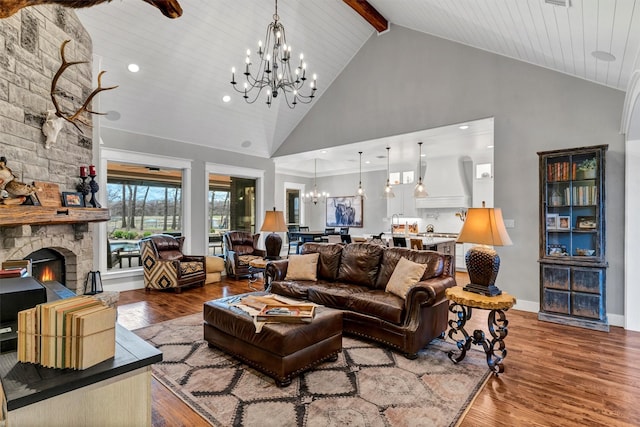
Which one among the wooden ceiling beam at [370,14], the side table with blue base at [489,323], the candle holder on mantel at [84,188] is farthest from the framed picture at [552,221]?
the candle holder on mantel at [84,188]

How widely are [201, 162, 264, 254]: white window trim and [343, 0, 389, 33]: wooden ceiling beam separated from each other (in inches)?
156

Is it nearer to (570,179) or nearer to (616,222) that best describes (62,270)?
(570,179)

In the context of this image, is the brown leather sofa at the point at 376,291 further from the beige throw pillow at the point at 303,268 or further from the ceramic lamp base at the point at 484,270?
the ceramic lamp base at the point at 484,270

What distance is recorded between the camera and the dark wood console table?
1.01m

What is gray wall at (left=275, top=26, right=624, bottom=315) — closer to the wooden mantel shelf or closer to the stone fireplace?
the stone fireplace

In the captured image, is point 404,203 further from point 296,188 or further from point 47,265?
point 47,265

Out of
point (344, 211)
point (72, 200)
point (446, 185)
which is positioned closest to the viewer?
point (72, 200)

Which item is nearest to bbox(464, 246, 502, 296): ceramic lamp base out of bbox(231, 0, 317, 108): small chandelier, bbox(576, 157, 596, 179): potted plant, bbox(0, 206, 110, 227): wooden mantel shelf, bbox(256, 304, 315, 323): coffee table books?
bbox(256, 304, 315, 323): coffee table books

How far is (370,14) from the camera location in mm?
5410

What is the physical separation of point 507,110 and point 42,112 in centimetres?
567

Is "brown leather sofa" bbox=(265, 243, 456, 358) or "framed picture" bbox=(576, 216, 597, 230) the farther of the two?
"framed picture" bbox=(576, 216, 597, 230)

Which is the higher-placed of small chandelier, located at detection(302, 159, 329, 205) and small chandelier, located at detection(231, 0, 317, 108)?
small chandelier, located at detection(231, 0, 317, 108)

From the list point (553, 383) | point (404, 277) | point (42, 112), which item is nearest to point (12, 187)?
point (42, 112)

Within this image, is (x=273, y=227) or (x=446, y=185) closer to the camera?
(x=273, y=227)
